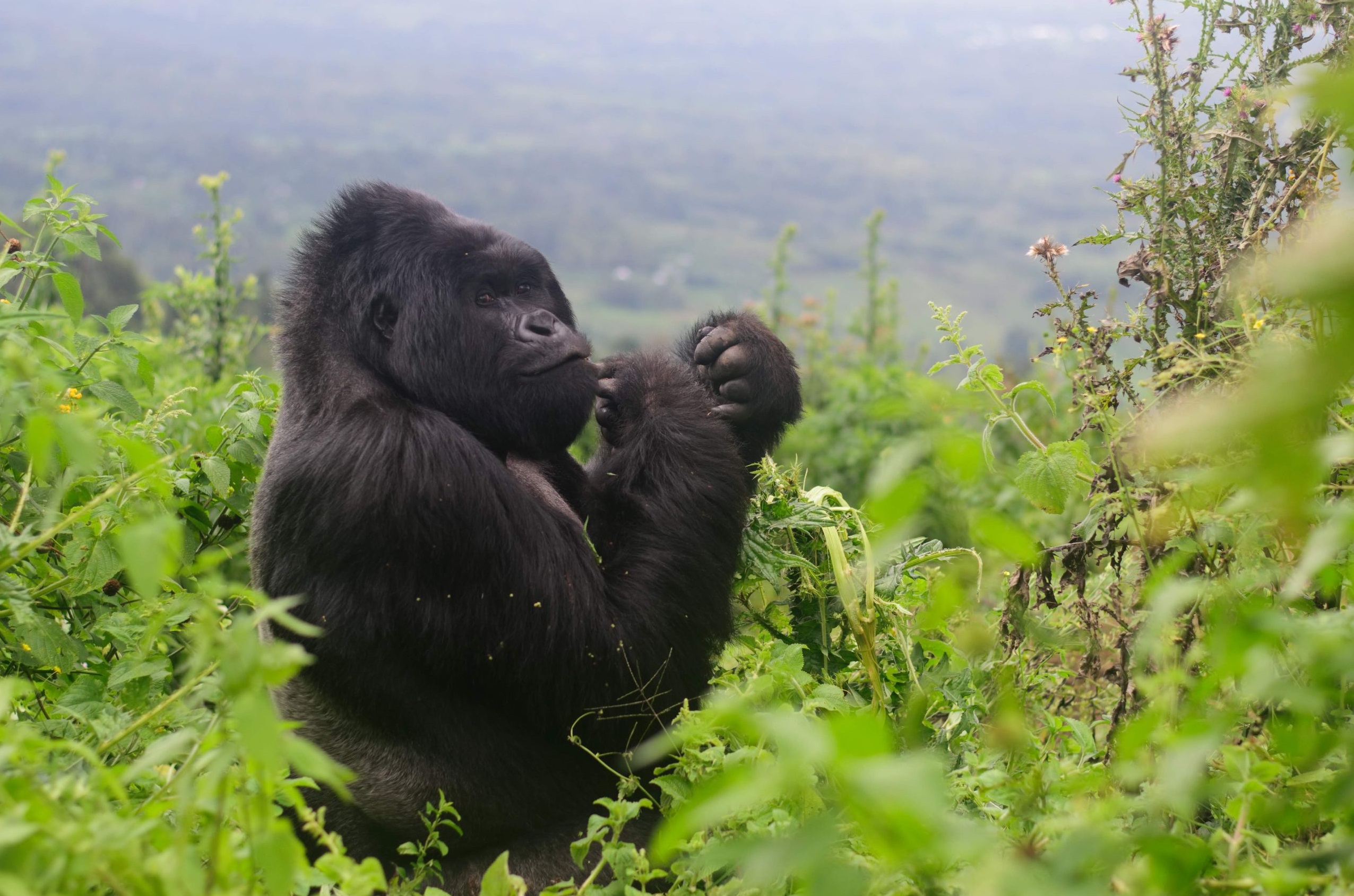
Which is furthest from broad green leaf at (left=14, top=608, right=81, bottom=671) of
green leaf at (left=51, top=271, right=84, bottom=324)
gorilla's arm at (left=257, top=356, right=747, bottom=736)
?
green leaf at (left=51, top=271, right=84, bottom=324)

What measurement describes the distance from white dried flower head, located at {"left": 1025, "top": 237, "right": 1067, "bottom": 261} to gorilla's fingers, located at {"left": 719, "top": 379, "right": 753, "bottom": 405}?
1.11 m

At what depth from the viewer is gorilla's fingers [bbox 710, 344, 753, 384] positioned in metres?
3.85

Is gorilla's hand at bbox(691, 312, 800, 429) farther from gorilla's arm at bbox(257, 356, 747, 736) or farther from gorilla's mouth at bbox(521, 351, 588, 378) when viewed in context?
gorilla's arm at bbox(257, 356, 747, 736)

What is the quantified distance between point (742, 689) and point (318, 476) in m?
1.19

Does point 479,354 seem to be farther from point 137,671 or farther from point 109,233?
point 137,671

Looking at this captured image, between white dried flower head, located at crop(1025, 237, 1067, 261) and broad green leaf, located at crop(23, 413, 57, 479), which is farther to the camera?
white dried flower head, located at crop(1025, 237, 1067, 261)

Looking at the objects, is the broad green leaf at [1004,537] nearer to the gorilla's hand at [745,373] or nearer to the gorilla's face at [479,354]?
the gorilla's face at [479,354]

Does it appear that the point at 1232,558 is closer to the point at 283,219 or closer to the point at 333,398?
the point at 333,398

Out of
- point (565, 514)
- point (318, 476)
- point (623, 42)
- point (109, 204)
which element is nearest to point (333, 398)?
point (318, 476)

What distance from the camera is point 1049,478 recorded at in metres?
2.59

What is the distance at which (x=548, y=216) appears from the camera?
104 meters

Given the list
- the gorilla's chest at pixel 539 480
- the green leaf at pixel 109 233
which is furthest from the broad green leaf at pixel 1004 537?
the green leaf at pixel 109 233

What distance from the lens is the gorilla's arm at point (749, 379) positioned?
3854 millimetres

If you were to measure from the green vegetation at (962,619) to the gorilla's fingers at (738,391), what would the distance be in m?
0.32
